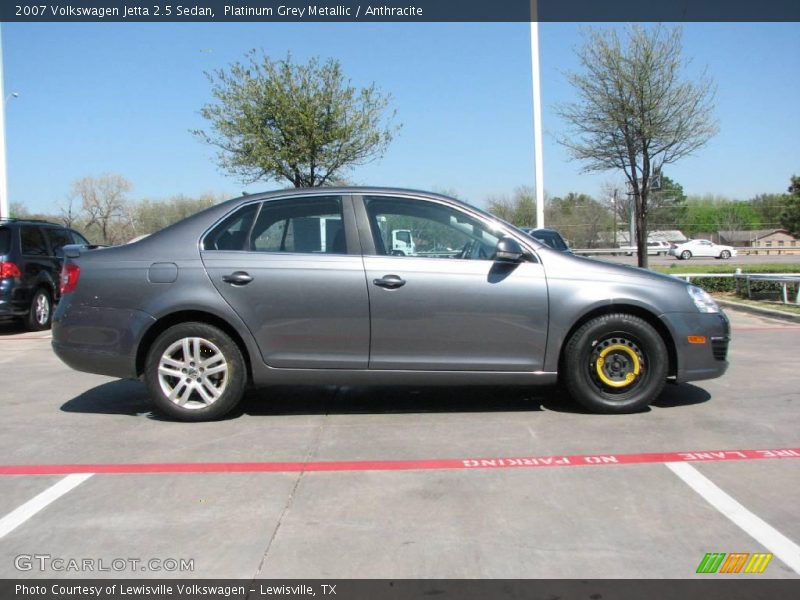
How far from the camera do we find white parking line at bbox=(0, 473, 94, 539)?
3.46m

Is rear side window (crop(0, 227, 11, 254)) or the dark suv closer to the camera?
the dark suv

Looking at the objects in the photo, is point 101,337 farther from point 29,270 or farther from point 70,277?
point 29,270

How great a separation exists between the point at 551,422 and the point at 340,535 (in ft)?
7.68

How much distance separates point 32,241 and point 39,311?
116 centimetres

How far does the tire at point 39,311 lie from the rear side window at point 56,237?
0.91 meters

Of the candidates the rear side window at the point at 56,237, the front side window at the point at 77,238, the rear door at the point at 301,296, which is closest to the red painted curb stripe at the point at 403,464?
the rear door at the point at 301,296

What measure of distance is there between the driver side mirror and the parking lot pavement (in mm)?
1229

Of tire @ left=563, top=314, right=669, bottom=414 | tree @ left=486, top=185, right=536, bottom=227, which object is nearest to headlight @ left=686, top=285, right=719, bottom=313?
tire @ left=563, top=314, right=669, bottom=414

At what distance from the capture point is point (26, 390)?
656 centimetres

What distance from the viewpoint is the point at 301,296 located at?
16.7ft

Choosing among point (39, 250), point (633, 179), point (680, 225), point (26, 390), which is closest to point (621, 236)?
point (680, 225)

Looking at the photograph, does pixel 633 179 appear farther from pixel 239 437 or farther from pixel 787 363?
pixel 239 437

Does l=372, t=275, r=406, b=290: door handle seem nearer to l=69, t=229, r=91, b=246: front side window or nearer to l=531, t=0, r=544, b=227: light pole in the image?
l=69, t=229, r=91, b=246: front side window

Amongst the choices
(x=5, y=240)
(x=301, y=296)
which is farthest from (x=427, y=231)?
(x=5, y=240)
